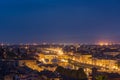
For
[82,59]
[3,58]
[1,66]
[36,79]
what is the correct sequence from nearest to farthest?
[36,79] < [1,66] < [3,58] < [82,59]

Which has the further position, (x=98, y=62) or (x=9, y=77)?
(x=98, y=62)

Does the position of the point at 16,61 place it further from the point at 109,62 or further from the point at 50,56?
the point at 50,56

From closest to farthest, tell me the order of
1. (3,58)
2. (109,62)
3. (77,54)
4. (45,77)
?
(45,77), (3,58), (109,62), (77,54)

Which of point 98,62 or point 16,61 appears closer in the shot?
point 16,61

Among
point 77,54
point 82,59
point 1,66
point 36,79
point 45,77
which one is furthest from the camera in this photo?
point 77,54

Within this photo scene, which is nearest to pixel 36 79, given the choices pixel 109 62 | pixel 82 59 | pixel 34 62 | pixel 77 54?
pixel 34 62

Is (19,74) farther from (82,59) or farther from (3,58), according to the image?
(82,59)

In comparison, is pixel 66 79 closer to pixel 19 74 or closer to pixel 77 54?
pixel 19 74

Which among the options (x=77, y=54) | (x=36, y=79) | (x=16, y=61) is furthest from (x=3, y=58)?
(x=77, y=54)

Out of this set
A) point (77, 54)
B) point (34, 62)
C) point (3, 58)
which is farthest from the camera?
point (77, 54)
